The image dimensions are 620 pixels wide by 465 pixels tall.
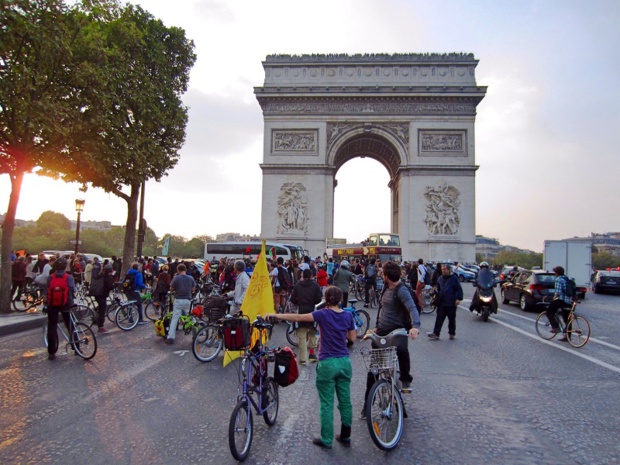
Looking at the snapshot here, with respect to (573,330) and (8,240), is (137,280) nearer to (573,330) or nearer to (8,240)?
(8,240)

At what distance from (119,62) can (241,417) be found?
14181 mm

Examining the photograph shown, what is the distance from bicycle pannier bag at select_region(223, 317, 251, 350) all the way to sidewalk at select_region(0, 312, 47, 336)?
7295 mm

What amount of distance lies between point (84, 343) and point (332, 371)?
5.44 meters

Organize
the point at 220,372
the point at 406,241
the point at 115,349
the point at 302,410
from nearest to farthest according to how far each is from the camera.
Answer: the point at 302,410 → the point at 220,372 → the point at 115,349 → the point at 406,241

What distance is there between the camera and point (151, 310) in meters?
13.9

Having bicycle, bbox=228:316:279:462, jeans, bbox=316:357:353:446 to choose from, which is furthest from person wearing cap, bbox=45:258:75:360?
jeans, bbox=316:357:353:446

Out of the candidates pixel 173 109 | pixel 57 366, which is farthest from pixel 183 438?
pixel 173 109

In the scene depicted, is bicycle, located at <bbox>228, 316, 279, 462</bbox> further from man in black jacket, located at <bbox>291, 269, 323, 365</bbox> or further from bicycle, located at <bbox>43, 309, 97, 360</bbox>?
bicycle, located at <bbox>43, 309, 97, 360</bbox>

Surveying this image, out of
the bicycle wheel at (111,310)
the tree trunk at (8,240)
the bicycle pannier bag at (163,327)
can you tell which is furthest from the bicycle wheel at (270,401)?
the tree trunk at (8,240)

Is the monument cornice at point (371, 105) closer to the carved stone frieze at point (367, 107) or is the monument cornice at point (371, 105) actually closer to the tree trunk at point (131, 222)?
the carved stone frieze at point (367, 107)

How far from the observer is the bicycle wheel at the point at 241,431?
373cm

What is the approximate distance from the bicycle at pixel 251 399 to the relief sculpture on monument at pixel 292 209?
31.8 m

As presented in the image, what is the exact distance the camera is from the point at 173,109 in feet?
65.0

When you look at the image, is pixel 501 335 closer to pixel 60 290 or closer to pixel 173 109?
pixel 60 290
